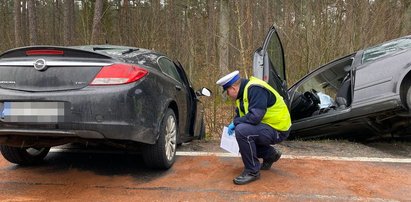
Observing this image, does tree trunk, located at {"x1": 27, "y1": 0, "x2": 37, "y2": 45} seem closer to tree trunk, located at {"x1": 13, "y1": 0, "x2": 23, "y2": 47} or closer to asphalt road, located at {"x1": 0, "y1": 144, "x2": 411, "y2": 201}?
tree trunk, located at {"x1": 13, "y1": 0, "x2": 23, "y2": 47}

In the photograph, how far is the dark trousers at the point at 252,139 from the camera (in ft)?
14.0

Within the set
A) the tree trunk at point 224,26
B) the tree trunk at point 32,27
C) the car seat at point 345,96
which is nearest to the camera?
the car seat at point 345,96

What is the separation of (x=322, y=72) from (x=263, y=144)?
3.37 meters

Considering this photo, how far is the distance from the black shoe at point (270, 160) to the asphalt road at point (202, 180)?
0.07 m

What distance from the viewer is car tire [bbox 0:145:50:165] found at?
4.94 meters

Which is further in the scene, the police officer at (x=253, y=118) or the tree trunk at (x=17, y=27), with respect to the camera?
the tree trunk at (x=17, y=27)

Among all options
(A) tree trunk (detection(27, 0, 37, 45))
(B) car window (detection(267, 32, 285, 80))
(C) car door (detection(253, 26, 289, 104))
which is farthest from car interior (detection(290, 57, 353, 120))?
(A) tree trunk (detection(27, 0, 37, 45))

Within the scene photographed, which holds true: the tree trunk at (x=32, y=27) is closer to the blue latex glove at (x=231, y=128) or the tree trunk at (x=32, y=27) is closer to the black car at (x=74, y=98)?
the black car at (x=74, y=98)

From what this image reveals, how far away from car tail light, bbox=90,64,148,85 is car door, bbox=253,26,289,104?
1851mm

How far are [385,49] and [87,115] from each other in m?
4.33

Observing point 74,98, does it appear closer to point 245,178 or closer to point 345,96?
point 245,178

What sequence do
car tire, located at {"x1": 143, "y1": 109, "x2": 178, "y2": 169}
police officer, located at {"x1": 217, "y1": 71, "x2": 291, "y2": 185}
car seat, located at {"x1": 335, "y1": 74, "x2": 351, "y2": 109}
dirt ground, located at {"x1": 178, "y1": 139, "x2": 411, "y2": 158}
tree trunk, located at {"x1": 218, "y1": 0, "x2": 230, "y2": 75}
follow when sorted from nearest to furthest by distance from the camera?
1. police officer, located at {"x1": 217, "y1": 71, "x2": 291, "y2": 185}
2. car tire, located at {"x1": 143, "y1": 109, "x2": 178, "y2": 169}
3. dirt ground, located at {"x1": 178, "y1": 139, "x2": 411, "y2": 158}
4. car seat, located at {"x1": 335, "y1": 74, "x2": 351, "y2": 109}
5. tree trunk, located at {"x1": 218, "y1": 0, "x2": 230, "y2": 75}

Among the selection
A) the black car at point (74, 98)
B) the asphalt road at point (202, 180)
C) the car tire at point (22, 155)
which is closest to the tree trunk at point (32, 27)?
the asphalt road at point (202, 180)

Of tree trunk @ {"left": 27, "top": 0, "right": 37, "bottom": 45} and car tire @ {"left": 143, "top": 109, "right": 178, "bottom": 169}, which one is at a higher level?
tree trunk @ {"left": 27, "top": 0, "right": 37, "bottom": 45}
